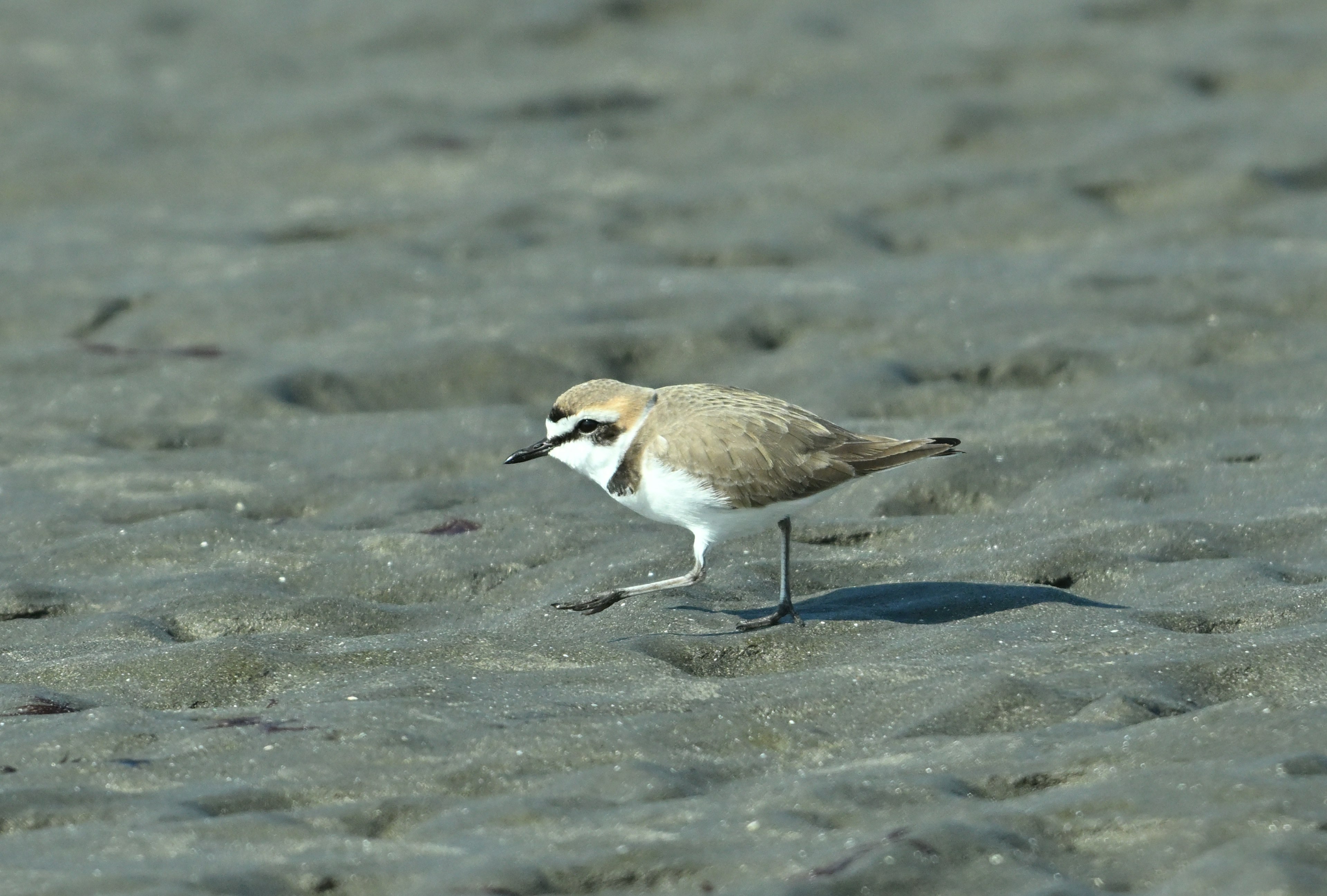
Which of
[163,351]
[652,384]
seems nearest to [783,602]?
[652,384]

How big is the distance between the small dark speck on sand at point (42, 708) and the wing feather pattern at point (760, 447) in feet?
6.52

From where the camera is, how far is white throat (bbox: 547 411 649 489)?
19.4 feet

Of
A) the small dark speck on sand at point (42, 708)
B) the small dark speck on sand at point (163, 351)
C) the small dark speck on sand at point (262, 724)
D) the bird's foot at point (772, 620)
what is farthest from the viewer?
the small dark speck on sand at point (163, 351)

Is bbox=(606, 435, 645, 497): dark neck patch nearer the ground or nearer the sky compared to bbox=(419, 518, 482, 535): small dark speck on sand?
nearer the sky

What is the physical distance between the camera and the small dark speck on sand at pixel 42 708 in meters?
4.74

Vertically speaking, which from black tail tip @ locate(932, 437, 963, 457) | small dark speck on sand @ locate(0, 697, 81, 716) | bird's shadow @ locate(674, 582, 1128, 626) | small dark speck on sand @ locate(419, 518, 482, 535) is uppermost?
Result: black tail tip @ locate(932, 437, 963, 457)

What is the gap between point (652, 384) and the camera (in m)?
8.46

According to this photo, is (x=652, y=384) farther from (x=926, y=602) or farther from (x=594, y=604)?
(x=926, y=602)

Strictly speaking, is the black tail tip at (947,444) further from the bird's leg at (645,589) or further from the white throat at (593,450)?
the white throat at (593,450)

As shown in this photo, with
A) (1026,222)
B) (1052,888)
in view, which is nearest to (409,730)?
(1052,888)

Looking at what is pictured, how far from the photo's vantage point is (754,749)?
440 centimetres

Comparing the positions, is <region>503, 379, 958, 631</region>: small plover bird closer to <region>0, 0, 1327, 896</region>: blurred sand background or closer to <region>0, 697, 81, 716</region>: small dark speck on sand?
<region>0, 0, 1327, 896</region>: blurred sand background

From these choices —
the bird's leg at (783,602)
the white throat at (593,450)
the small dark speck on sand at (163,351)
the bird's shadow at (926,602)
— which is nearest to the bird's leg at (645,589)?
the bird's shadow at (926,602)

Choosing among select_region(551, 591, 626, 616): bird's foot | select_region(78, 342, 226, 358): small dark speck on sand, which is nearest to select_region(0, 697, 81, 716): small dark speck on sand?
select_region(551, 591, 626, 616): bird's foot
